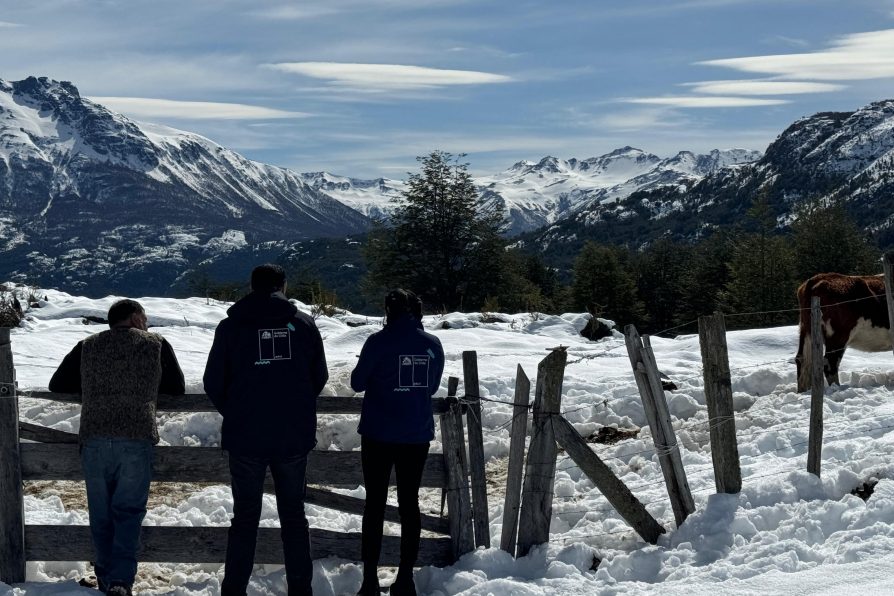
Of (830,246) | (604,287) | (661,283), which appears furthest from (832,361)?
(661,283)

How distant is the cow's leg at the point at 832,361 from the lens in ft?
39.7

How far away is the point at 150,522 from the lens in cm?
847

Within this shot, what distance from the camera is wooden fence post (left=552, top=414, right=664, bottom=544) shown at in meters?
6.97

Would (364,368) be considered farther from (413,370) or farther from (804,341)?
(804,341)

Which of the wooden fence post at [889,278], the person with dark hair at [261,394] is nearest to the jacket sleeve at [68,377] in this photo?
the person with dark hair at [261,394]

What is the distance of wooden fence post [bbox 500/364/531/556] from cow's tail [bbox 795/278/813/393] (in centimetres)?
612

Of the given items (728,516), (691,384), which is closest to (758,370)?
(691,384)

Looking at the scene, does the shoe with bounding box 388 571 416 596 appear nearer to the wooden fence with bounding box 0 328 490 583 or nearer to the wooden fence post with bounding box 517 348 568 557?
the wooden fence with bounding box 0 328 490 583

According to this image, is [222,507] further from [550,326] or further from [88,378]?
[550,326]

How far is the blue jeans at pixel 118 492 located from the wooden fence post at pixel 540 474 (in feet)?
9.11

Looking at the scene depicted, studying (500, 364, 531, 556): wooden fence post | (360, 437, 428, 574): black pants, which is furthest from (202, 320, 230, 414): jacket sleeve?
(500, 364, 531, 556): wooden fence post

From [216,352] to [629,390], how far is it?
25.1ft

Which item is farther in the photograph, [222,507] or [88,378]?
[222,507]

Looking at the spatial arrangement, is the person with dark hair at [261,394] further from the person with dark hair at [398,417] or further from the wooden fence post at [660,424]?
the wooden fence post at [660,424]
